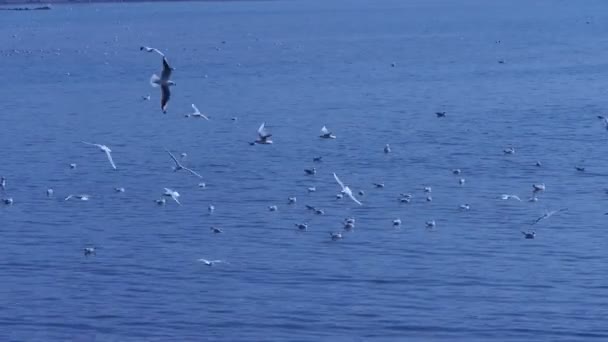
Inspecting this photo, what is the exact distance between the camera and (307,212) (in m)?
26.9

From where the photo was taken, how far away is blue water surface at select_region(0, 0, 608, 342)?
20.2 metres

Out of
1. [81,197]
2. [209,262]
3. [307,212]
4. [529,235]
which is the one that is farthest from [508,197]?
[81,197]

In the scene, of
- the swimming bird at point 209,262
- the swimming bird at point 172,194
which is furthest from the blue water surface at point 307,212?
the swimming bird at point 172,194

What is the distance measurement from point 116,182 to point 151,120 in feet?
40.9

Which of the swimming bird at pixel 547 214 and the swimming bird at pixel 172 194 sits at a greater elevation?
the swimming bird at pixel 547 214

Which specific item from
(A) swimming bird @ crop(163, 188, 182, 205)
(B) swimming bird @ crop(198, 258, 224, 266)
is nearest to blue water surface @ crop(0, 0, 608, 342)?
(B) swimming bird @ crop(198, 258, 224, 266)

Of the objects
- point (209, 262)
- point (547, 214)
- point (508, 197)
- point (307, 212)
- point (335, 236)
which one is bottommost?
point (209, 262)

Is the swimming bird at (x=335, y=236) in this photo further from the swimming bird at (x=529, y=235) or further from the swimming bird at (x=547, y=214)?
the swimming bird at (x=547, y=214)

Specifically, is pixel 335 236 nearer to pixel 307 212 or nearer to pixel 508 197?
pixel 307 212

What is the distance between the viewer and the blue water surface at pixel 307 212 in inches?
796

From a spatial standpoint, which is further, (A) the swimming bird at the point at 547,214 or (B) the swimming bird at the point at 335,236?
(A) the swimming bird at the point at 547,214

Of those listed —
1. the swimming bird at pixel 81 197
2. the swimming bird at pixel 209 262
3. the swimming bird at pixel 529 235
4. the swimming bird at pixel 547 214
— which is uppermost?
the swimming bird at pixel 547 214

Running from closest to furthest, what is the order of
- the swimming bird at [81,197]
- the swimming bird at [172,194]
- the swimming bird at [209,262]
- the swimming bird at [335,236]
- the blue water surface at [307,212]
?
the blue water surface at [307,212], the swimming bird at [209,262], the swimming bird at [335,236], the swimming bird at [172,194], the swimming bird at [81,197]

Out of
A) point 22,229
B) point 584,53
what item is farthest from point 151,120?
point 584,53
